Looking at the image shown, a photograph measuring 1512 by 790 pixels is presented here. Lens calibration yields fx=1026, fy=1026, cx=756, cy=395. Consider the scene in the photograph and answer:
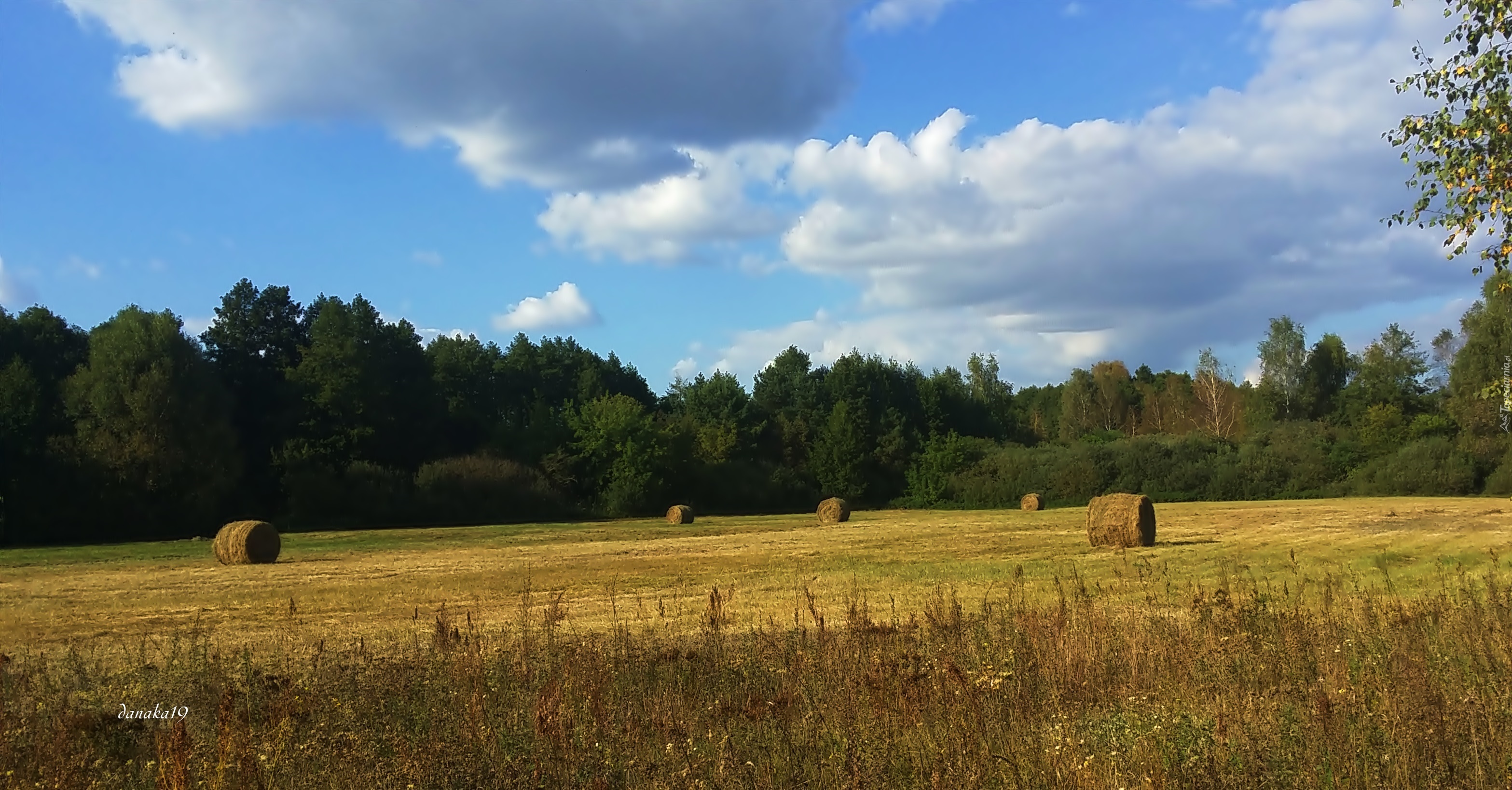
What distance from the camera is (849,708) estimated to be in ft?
21.2

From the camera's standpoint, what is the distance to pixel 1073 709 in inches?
256

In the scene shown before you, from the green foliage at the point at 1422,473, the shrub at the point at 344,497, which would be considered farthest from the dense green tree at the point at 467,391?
→ the green foliage at the point at 1422,473

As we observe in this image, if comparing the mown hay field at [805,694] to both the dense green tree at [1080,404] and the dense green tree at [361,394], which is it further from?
the dense green tree at [1080,404]

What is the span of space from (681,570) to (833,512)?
2649 cm

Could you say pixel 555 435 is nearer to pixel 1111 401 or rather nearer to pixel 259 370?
pixel 259 370

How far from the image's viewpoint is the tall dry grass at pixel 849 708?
5234mm

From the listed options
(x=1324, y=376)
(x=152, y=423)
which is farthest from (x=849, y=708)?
(x=1324, y=376)

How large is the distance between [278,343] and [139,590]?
1853 inches

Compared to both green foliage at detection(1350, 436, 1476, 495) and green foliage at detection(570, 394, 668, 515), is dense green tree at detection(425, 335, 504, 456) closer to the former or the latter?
green foliage at detection(570, 394, 668, 515)

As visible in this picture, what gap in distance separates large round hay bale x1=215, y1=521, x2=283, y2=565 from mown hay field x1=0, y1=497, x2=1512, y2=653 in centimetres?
65

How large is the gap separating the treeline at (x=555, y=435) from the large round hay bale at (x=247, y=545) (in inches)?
863

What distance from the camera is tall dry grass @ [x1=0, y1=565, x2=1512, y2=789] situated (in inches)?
206

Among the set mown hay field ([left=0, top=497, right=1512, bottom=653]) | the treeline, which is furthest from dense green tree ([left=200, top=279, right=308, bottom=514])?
mown hay field ([left=0, top=497, right=1512, bottom=653])

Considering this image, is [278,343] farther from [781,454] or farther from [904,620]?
[904,620]
